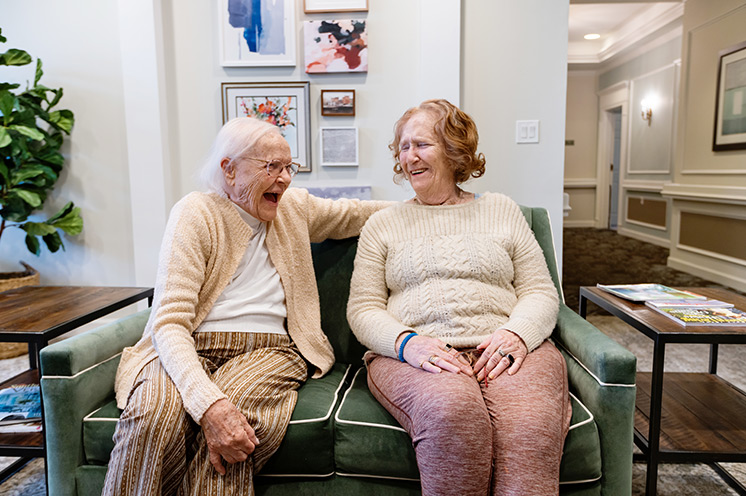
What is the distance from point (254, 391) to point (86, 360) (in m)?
0.46

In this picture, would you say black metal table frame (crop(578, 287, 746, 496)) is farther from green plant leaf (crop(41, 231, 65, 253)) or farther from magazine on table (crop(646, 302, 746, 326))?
green plant leaf (crop(41, 231, 65, 253))

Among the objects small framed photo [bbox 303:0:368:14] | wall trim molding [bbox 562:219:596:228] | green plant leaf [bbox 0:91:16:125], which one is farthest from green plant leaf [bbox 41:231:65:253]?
wall trim molding [bbox 562:219:596:228]

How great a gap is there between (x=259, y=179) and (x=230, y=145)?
0.13 m

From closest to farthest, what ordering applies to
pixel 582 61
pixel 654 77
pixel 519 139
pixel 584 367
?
1. pixel 584 367
2. pixel 519 139
3. pixel 654 77
4. pixel 582 61

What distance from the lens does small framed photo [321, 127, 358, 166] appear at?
319cm

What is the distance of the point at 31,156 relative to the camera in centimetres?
315

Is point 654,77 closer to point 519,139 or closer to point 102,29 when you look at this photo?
point 519,139

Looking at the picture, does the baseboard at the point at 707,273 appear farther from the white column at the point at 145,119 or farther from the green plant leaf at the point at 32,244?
the green plant leaf at the point at 32,244

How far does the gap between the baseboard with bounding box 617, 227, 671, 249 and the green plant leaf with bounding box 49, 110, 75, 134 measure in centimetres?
660

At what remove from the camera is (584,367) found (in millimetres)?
1467

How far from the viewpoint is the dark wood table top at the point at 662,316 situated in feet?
4.78

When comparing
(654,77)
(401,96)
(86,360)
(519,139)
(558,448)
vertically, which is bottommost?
(558,448)

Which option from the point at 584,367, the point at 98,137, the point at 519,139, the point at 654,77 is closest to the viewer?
the point at 584,367

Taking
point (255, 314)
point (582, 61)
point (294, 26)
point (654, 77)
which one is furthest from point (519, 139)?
point (582, 61)
